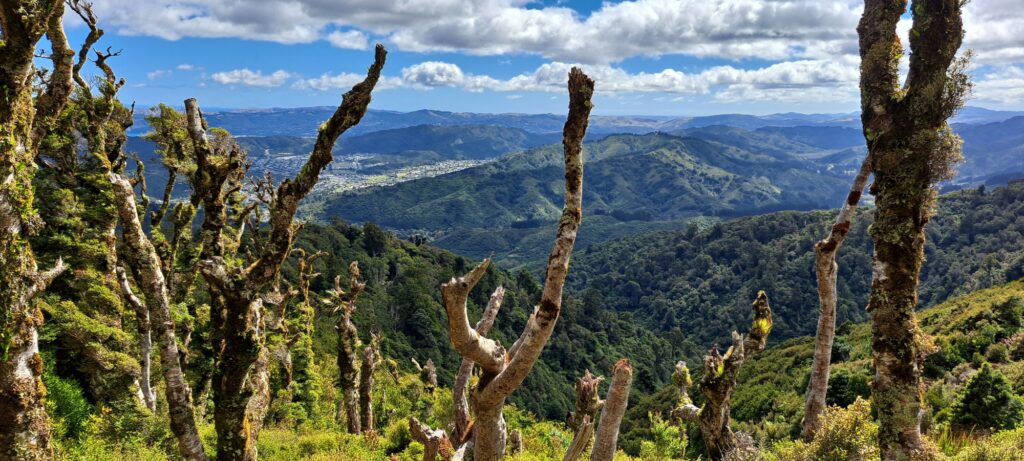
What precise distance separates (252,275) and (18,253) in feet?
8.34

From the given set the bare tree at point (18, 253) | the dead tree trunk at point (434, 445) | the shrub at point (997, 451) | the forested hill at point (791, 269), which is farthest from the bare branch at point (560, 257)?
the forested hill at point (791, 269)

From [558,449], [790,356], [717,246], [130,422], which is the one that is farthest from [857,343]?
[717,246]

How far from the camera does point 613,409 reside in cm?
654

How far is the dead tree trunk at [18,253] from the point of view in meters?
6.21

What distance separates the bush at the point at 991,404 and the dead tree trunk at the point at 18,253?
70.7 ft

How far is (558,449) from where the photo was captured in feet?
45.5

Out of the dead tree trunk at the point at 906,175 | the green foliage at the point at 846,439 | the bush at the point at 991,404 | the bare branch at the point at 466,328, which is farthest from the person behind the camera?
the bush at the point at 991,404

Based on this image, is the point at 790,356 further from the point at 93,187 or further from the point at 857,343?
the point at 93,187

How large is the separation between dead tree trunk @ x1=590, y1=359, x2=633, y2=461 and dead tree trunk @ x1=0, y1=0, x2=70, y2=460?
690cm

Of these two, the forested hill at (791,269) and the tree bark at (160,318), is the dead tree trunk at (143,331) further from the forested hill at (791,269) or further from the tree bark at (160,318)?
the forested hill at (791,269)

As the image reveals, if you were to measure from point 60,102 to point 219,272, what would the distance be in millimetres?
5396

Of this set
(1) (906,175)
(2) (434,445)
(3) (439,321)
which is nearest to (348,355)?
(2) (434,445)

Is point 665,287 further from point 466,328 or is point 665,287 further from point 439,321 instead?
point 466,328

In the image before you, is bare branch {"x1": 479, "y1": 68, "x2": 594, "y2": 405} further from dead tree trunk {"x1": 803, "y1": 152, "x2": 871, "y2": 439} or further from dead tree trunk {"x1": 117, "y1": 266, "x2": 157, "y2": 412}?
dead tree trunk {"x1": 117, "y1": 266, "x2": 157, "y2": 412}
